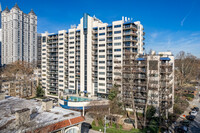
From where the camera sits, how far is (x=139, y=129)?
33281mm

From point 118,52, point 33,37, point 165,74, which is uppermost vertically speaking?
point 33,37

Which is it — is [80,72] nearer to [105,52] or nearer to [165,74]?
[105,52]

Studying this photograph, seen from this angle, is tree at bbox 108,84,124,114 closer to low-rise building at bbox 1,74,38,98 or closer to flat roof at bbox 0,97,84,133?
flat roof at bbox 0,97,84,133

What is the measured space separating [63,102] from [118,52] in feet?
83.3

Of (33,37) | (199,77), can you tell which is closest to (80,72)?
(199,77)

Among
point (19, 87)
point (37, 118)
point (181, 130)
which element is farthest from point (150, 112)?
point (19, 87)

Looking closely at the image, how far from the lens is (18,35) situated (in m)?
145

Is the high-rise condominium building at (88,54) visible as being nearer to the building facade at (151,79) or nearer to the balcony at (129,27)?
the balcony at (129,27)

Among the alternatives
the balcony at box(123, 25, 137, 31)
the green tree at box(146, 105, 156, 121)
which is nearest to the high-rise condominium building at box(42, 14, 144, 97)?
the balcony at box(123, 25, 137, 31)

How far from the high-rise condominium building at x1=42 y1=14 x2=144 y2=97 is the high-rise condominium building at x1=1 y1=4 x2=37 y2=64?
8452cm

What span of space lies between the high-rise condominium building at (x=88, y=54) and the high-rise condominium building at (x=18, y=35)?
8452 cm

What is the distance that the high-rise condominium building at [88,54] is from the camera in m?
53.8

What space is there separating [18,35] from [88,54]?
11387 cm

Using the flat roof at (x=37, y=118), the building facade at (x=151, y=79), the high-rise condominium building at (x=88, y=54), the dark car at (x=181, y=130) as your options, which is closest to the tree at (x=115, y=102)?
the building facade at (x=151, y=79)
